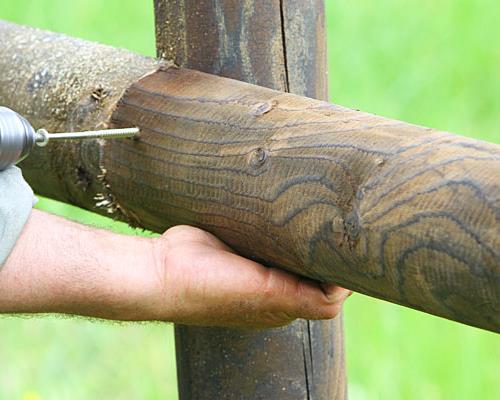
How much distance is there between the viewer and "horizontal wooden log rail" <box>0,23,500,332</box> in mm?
968

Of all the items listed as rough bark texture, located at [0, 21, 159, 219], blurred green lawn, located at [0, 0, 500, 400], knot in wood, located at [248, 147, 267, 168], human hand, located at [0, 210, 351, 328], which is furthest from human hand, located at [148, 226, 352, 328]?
blurred green lawn, located at [0, 0, 500, 400]

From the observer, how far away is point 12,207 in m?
1.19

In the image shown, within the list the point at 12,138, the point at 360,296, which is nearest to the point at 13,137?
the point at 12,138

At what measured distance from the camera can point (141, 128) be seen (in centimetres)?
131

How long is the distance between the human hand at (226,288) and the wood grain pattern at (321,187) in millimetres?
27

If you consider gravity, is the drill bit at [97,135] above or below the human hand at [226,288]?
above

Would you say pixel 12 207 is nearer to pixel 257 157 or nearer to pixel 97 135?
pixel 97 135

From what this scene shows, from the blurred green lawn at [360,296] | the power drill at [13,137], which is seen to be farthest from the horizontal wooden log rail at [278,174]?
the blurred green lawn at [360,296]

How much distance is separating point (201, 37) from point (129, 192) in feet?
0.65

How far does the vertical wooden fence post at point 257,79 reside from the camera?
1.37m

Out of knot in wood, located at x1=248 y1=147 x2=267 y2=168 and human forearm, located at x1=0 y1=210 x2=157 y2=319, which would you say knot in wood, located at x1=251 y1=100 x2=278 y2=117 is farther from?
human forearm, located at x1=0 y1=210 x2=157 y2=319

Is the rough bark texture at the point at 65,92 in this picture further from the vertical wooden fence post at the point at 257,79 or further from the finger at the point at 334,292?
the finger at the point at 334,292

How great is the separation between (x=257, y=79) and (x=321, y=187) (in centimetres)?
32

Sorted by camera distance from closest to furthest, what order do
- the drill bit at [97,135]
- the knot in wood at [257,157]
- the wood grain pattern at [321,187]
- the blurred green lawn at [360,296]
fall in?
the wood grain pattern at [321,187] → the knot in wood at [257,157] → the drill bit at [97,135] → the blurred green lawn at [360,296]
